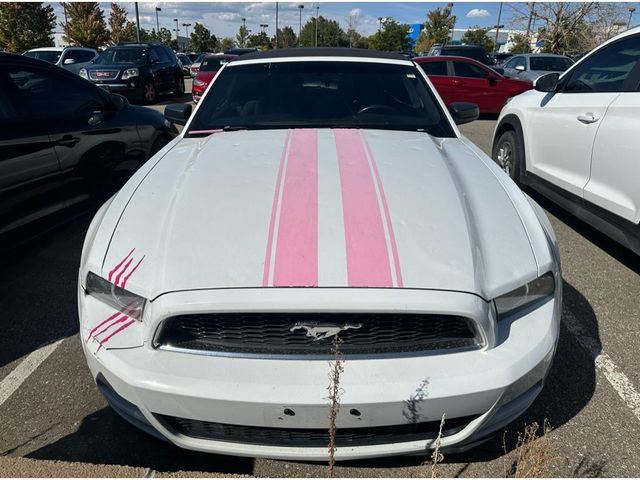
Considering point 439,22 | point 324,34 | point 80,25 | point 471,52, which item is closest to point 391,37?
point 439,22

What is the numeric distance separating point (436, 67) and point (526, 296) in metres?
11.1

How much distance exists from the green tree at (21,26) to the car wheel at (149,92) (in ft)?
63.5

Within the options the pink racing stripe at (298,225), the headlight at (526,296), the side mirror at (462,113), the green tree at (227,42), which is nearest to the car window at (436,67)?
the side mirror at (462,113)

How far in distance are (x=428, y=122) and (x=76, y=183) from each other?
2.85 m

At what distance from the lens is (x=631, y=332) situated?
9.40 ft

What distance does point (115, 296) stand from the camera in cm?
176

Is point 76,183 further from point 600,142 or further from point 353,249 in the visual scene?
point 600,142

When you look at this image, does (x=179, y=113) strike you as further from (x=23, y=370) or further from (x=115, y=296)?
(x=115, y=296)

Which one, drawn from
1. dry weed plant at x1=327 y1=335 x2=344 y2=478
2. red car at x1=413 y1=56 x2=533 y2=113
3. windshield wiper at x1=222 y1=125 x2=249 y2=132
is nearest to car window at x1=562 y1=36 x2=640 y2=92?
windshield wiper at x1=222 y1=125 x2=249 y2=132

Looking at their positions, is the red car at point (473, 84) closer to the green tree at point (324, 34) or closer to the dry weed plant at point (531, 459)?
the dry weed plant at point (531, 459)

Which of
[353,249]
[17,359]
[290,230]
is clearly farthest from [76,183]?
[353,249]

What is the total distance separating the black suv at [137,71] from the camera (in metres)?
12.7

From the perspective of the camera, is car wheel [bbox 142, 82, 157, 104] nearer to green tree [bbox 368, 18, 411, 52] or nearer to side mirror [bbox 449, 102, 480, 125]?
side mirror [bbox 449, 102, 480, 125]

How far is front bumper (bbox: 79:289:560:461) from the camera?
153 centimetres
